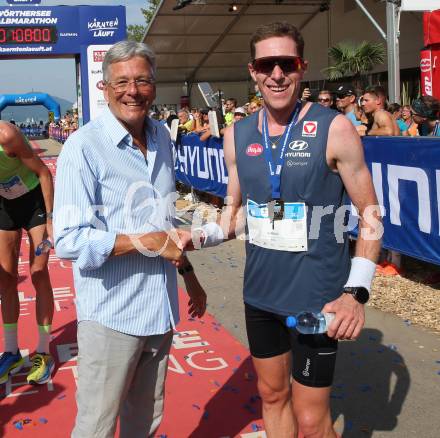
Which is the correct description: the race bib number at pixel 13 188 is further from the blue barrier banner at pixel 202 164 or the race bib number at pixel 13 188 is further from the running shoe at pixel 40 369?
the blue barrier banner at pixel 202 164

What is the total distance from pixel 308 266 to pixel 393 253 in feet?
14.1

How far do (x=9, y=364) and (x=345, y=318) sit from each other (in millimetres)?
2935

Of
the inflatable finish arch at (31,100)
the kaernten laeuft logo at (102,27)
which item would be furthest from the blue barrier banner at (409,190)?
the inflatable finish arch at (31,100)

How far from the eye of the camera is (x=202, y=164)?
1155 cm

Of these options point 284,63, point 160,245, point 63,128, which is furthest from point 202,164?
point 63,128

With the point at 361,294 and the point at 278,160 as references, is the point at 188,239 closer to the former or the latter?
the point at 278,160

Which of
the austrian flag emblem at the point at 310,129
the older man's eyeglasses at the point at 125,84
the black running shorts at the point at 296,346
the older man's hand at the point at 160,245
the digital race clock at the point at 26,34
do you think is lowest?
the black running shorts at the point at 296,346

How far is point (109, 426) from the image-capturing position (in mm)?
2285

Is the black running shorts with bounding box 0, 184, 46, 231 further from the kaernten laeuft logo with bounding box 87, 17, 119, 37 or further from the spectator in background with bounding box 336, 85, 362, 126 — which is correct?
the kaernten laeuft logo with bounding box 87, 17, 119, 37

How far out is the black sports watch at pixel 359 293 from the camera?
223 cm

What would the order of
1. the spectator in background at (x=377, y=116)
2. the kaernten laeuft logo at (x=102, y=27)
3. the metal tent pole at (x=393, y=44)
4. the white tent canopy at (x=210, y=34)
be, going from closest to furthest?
1. the spectator in background at (x=377, y=116)
2. the metal tent pole at (x=393, y=44)
3. the kaernten laeuft logo at (x=102, y=27)
4. the white tent canopy at (x=210, y=34)

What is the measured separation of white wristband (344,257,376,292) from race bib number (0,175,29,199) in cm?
261

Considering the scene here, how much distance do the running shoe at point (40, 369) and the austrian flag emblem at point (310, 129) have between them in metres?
2.76

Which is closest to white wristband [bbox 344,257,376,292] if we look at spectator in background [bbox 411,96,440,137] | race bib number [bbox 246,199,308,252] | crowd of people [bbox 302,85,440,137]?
race bib number [bbox 246,199,308,252]
